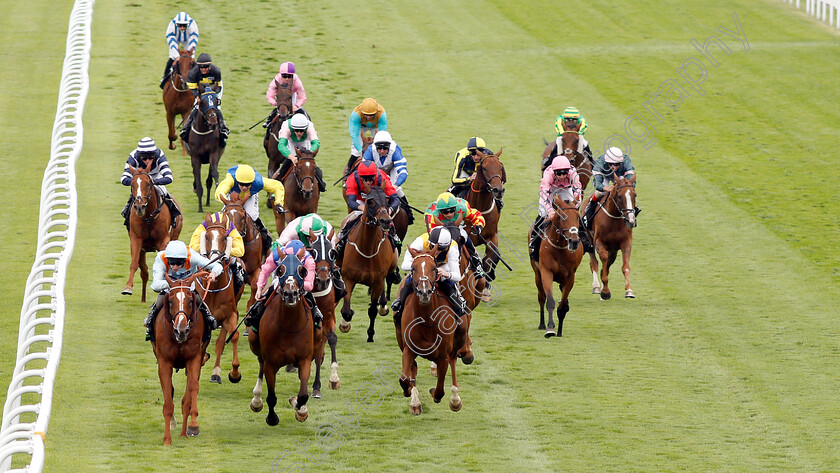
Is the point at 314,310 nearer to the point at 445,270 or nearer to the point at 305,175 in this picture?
the point at 445,270

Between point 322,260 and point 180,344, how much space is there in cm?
162

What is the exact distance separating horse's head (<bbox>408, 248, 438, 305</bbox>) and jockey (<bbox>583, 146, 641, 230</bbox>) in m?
4.87

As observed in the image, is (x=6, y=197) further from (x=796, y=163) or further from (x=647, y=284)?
(x=796, y=163)

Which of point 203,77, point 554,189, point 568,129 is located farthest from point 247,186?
point 203,77

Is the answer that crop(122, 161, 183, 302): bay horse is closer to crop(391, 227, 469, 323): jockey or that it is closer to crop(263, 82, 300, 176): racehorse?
crop(263, 82, 300, 176): racehorse

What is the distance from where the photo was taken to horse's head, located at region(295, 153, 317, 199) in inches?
574

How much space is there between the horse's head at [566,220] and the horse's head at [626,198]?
1.33 meters

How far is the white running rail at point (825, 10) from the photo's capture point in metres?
29.1

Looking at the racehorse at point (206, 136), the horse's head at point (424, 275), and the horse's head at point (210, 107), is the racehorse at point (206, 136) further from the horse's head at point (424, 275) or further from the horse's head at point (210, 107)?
the horse's head at point (424, 275)

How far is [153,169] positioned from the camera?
1420cm

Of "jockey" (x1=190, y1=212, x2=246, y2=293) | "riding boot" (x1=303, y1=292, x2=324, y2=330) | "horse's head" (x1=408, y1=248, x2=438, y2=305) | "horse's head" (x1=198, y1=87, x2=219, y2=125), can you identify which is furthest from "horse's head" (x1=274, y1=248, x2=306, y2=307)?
"horse's head" (x1=198, y1=87, x2=219, y2=125)

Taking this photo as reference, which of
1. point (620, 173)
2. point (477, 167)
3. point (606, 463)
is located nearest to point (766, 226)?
point (620, 173)

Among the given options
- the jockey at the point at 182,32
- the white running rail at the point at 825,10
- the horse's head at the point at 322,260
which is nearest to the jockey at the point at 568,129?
the horse's head at the point at 322,260

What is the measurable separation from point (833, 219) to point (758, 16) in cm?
1277
